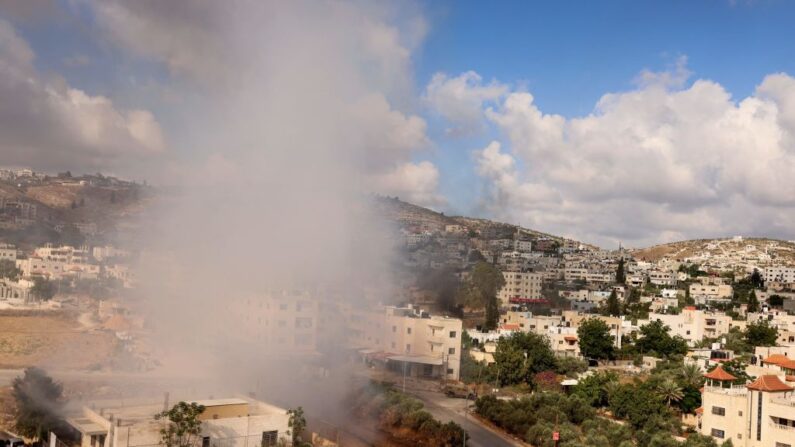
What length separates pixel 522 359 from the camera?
20578 mm

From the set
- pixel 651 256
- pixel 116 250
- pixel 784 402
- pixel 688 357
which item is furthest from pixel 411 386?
pixel 651 256

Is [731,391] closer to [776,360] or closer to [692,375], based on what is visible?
[692,375]

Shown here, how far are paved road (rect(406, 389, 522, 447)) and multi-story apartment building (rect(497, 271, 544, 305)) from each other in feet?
85.7

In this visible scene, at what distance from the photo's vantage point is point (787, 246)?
93000 millimetres

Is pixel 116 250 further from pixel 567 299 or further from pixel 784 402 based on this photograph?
pixel 784 402

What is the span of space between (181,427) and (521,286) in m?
36.2

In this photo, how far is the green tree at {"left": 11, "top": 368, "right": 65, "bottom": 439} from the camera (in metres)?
11.9

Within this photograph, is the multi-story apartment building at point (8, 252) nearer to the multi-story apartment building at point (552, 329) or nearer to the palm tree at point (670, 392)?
the multi-story apartment building at point (552, 329)

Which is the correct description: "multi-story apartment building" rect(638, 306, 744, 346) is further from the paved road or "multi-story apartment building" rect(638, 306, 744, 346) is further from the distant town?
the paved road

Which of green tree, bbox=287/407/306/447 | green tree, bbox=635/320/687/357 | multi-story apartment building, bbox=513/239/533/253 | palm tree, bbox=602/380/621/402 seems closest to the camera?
green tree, bbox=287/407/306/447

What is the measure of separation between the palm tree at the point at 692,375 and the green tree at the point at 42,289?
22.9 meters

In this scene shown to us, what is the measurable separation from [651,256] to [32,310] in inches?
3267

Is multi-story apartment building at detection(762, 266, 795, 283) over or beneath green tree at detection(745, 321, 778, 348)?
over

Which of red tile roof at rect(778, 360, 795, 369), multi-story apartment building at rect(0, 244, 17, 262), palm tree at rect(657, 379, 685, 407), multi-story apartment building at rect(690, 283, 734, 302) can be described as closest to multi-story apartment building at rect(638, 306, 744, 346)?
red tile roof at rect(778, 360, 795, 369)
